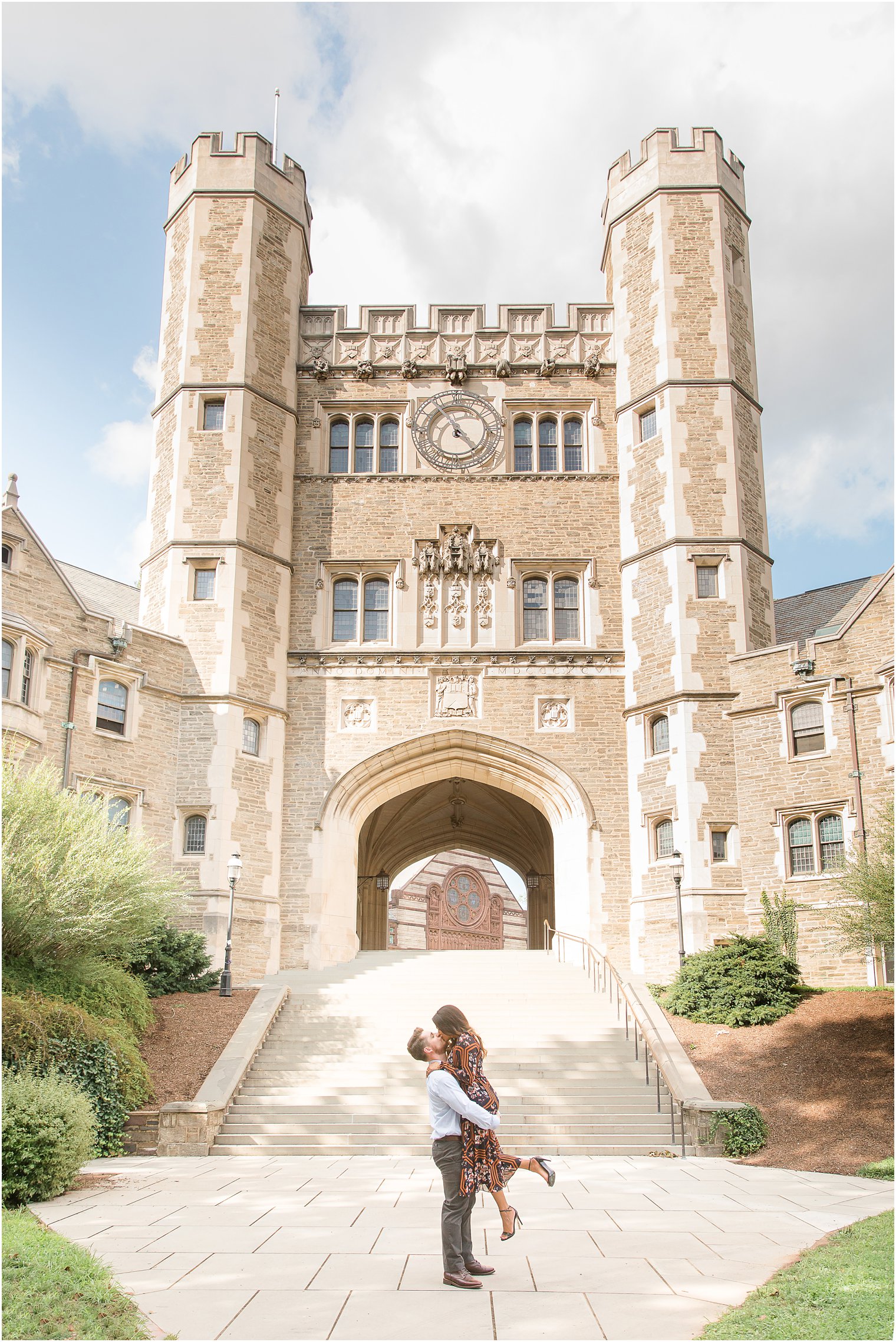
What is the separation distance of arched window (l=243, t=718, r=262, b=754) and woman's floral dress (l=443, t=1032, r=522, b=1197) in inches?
603

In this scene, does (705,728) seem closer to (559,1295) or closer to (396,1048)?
(396,1048)

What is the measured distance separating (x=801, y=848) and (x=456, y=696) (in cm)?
717

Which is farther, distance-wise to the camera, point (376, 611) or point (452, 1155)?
point (376, 611)

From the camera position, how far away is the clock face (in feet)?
79.0

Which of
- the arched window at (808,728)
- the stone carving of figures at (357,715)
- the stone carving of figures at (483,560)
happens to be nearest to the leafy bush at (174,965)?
the stone carving of figures at (357,715)

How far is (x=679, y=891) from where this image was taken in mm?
18656

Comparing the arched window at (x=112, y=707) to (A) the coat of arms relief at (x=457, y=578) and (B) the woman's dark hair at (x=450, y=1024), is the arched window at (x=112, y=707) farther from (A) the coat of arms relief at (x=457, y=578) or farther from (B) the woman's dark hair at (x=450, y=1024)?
(B) the woman's dark hair at (x=450, y=1024)

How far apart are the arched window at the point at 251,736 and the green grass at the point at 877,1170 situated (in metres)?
13.4

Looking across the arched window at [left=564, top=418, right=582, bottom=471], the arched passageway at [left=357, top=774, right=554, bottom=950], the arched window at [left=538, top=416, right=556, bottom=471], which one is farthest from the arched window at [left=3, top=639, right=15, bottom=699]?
the arched passageway at [left=357, top=774, right=554, bottom=950]

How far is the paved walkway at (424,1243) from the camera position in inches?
219

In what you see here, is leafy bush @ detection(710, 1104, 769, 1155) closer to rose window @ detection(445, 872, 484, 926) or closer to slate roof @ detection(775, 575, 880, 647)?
slate roof @ detection(775, 575, 880, 647)

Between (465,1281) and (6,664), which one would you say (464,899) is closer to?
(6,664)

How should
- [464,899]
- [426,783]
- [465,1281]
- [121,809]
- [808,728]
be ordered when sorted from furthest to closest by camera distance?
1. [464,899]
2. [426,783]
3. [121,809]
4. [808,728]
5. [465,1281]

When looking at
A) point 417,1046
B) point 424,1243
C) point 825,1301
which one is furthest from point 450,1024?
point 825,1301
